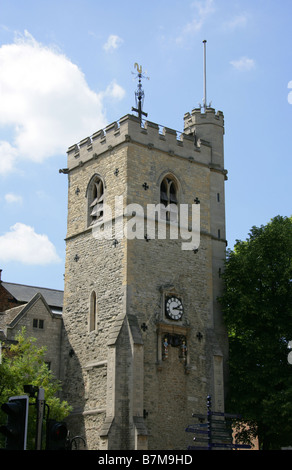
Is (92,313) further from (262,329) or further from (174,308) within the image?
(262,329)

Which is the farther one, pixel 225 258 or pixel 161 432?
pixel 225 258

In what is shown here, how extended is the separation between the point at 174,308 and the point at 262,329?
472 cm

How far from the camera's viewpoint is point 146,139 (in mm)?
34719

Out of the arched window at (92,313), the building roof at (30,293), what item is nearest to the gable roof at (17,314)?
the arched window at (92,313)

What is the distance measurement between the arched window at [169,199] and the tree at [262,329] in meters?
4.01

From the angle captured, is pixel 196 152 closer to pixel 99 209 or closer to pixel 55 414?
pixel 99 209

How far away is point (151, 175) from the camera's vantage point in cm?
3441

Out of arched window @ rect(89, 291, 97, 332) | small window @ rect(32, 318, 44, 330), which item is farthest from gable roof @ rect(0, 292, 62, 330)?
arched window @ rect(89, 291, 97, 332)

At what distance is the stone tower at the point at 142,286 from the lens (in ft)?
99.8

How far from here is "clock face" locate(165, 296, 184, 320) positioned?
3272cm

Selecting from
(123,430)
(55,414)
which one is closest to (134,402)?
(123,430)

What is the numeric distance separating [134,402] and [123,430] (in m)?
1.23

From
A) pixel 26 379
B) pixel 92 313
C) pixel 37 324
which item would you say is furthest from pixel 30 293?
pixel 26 379

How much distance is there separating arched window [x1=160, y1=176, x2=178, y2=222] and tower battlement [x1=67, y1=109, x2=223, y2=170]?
1589mm
